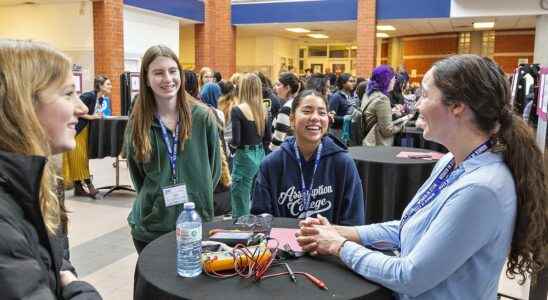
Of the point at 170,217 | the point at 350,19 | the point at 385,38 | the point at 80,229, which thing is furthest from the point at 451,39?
the point at 170,217

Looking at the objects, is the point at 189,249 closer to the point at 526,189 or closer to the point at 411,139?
the point at 526,189

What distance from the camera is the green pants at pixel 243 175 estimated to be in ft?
14.5

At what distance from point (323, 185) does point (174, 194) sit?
75 centimetres

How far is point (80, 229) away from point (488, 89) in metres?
4.27

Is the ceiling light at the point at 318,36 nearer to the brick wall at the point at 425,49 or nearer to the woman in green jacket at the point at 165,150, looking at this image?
the brick wall at the point at 425,49

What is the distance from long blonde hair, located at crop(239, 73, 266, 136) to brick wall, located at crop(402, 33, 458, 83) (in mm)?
14415

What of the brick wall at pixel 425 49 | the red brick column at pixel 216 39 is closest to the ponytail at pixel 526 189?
the red brick column at pixel 216 39

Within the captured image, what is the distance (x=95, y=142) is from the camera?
6066mm

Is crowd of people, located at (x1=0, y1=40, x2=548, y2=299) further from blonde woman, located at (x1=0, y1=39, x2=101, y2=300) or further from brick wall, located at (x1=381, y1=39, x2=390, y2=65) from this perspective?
brick wall, located at (x1=381, y1=39, x2=390, y2=65)

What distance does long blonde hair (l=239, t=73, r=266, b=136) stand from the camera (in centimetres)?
458

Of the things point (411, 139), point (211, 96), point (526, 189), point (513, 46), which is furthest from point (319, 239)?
point (513, 46)

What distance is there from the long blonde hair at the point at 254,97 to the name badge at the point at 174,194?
218 cm

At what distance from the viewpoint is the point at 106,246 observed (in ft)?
13.9

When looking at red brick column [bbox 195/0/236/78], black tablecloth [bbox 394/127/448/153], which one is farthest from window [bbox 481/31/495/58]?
black tablecloth [bbox 394/127/448/153]
